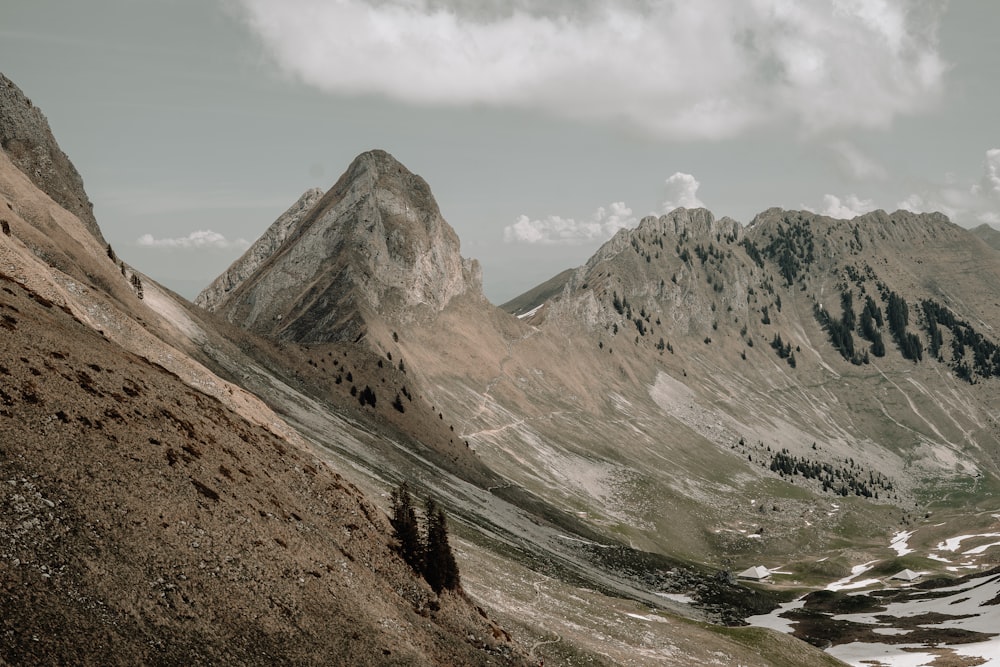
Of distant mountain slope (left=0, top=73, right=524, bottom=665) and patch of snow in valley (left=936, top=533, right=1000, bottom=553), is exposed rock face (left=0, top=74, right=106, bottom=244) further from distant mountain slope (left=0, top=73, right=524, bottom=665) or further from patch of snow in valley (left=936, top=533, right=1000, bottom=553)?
patch of snow in valley (left=936, top=533, right=1000, bottom=553)

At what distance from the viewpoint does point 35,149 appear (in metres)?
116

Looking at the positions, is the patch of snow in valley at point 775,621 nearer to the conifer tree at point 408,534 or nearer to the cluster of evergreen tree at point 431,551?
the cluster of evergreen tree at point 431,551

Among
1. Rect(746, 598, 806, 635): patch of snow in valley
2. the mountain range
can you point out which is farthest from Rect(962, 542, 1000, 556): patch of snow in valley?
Rect(746, 598, 806, 635): patch of snow in valley

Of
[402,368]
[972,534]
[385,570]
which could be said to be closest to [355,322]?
[402,368]

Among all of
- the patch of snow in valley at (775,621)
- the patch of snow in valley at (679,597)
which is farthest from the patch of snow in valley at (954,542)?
the patch of snow in valley at (679,597)

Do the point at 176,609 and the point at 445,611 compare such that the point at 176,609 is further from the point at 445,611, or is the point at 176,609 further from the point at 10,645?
the point at 445,611

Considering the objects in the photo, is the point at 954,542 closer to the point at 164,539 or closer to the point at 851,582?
→ the point at 851,582

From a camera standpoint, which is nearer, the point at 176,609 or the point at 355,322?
the point at 176,609

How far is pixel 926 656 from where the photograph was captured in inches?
3814

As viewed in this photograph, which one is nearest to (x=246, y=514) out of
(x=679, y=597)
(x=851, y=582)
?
(x=679, y=597)

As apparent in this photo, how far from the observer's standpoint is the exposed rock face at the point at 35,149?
113 m

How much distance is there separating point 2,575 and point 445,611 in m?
27.3

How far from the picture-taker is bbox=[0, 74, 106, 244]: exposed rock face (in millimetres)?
113375

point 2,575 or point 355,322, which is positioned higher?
point 355,322
